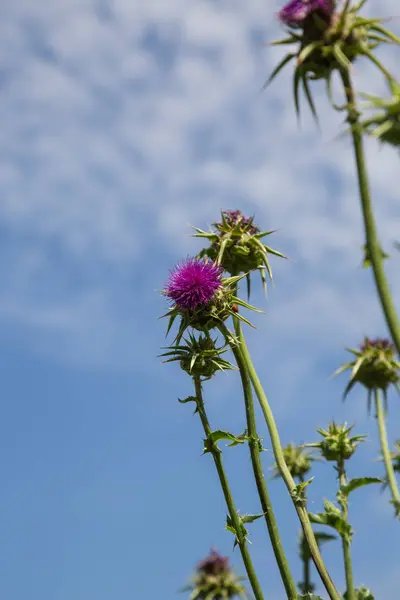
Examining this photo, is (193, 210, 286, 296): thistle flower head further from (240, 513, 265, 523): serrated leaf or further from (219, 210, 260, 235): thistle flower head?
(240, 513, 265, 523): serrated leaf

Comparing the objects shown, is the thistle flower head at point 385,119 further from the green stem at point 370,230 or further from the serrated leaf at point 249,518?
the serrated leaf at point 249,518

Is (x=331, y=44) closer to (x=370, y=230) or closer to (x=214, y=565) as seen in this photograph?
(x=370, y=230)

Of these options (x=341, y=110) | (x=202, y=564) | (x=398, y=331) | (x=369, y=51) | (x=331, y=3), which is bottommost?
(x=398, y=331)

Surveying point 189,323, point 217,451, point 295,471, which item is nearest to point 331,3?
point 189,323

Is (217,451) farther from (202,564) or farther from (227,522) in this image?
(202,564)

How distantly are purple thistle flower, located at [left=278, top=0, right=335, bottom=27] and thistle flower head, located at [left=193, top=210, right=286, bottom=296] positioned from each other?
8.68ft

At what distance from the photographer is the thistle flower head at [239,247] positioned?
8.49 m

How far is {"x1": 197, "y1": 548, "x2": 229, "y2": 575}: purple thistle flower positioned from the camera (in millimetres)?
9273

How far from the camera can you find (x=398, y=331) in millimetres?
4887

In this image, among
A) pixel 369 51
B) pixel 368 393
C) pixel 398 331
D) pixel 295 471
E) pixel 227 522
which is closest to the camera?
pixel 398 331

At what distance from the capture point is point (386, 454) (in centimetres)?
776

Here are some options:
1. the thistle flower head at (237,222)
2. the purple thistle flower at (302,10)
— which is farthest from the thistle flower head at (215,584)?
the purple thistle flower at (302,10)

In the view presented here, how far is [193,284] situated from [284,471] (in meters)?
2.04

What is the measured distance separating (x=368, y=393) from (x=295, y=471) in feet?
5.88
